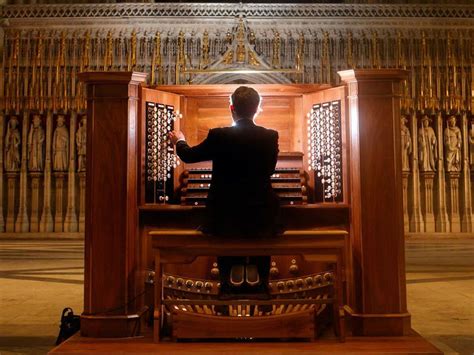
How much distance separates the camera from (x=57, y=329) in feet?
11.3

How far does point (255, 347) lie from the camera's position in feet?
8.70

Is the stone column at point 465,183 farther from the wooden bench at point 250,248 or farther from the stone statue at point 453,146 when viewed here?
the wooden bench at point 250,248

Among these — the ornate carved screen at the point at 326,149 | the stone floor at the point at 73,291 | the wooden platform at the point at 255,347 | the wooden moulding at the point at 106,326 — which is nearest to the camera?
the wooden platform at the point at 255,347

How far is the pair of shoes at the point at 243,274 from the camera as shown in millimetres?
2900

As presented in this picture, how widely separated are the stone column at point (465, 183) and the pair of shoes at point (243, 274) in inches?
339

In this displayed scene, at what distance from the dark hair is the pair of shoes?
815 mm

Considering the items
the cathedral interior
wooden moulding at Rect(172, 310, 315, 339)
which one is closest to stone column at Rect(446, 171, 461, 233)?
the cathedral interior

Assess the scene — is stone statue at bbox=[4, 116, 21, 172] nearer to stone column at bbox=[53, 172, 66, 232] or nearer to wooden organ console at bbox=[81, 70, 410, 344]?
stone column at bbox=[53, 172, 66, 232]

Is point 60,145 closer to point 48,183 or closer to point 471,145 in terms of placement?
point 48,183

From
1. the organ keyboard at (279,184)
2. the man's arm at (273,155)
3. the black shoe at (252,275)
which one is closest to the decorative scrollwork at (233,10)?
the organ keyboard at (279,184)

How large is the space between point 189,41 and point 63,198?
398cm

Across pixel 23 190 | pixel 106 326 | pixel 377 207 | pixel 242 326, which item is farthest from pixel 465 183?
pixel 106 326

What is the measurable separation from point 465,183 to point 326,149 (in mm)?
7860

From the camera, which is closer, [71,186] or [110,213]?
[110,213]
